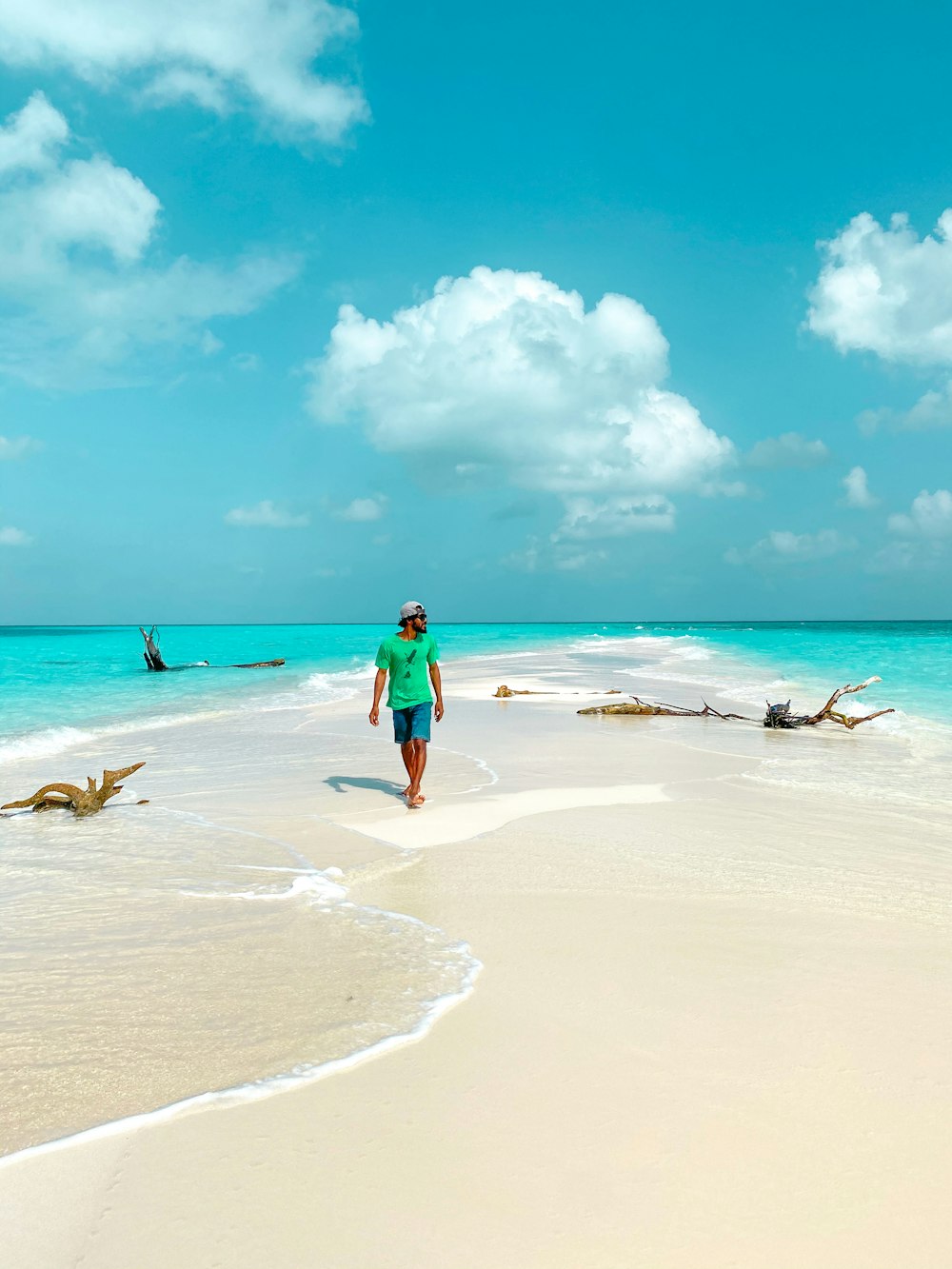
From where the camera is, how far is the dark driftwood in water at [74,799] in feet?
26.3

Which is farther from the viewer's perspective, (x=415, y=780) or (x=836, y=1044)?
(x=415, y=780)

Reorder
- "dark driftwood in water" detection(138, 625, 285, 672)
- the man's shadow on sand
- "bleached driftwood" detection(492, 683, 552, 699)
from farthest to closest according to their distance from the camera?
"dark driftwood in water" detection(138, 625, 285, 672), "bleached driftwood" detection(492, 683, 552, 699), the man's shadow on sand

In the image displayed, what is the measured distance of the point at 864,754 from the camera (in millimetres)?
11664

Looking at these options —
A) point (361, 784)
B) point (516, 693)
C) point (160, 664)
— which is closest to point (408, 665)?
point (361, 784)

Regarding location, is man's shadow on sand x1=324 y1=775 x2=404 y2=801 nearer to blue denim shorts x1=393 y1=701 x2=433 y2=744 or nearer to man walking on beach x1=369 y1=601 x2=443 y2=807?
man walking on beach x1=369 y1=601 x2=443 y2=807

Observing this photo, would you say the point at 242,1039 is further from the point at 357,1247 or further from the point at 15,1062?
the point at 357,1247

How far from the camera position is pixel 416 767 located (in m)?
8.41

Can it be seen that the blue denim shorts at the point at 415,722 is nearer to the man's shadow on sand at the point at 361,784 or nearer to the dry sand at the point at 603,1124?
the man's shadow on sand at the point at 361,784

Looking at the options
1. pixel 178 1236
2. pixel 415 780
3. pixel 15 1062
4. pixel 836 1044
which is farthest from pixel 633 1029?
pixel 415 780

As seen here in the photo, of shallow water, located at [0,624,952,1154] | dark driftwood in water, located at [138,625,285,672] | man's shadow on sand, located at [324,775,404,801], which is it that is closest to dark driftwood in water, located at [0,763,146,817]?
shallow water, located at [0,624,952,1154]

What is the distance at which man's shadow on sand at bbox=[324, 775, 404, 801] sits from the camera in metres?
9.18

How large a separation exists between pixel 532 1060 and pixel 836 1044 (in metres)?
1.22

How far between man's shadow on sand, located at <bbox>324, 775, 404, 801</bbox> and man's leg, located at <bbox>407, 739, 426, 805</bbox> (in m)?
0.50

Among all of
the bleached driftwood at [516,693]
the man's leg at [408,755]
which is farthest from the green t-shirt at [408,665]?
the bleached driftwood at [516,693]
